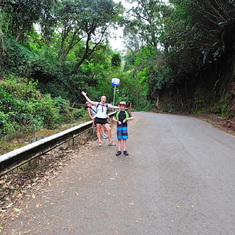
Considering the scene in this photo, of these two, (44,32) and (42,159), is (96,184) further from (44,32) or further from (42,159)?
(44,32)

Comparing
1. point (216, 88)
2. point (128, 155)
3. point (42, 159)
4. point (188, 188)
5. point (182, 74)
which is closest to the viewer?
point (188, 188)

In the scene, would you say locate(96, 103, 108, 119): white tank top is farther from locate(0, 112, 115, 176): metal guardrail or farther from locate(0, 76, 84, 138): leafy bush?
locate(0, 76, 84, 138): leafy bush

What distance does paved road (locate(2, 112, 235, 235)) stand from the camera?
2.73 metres

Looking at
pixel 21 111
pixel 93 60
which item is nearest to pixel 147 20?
pixel 93 60

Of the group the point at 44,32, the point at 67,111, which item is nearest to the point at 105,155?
the point at 67,111

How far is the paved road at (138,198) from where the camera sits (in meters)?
2.73

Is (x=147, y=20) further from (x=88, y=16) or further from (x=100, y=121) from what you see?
(x=100, y=121)

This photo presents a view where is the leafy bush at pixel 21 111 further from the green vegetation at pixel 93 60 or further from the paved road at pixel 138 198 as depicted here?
the paved road at pixel 138 198

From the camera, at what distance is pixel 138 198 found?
3514mm

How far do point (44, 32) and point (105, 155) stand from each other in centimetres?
1857

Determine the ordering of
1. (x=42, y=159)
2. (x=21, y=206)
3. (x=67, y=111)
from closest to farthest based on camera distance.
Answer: (x=21, y=206) → (x=42, y=159) → (x=67, y=111)

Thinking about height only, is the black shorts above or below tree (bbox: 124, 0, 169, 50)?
below

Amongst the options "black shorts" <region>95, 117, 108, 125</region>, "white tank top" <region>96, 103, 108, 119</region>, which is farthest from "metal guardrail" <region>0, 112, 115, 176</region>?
"white tank top" <region>96, 103, 108, 119</region>

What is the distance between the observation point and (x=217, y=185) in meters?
4.05
